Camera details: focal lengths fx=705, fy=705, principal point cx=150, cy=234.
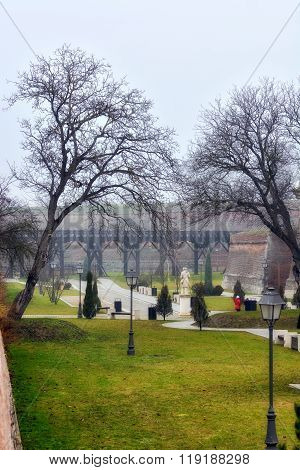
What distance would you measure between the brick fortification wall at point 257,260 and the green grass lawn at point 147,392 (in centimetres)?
1914

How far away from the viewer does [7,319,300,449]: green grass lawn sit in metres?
8.72

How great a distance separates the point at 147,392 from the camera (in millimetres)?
11797

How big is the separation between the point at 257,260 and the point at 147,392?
92.0ft

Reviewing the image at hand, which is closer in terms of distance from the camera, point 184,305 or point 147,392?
point 147,392

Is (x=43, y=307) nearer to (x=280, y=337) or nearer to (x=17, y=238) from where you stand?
(x=17, y=238)

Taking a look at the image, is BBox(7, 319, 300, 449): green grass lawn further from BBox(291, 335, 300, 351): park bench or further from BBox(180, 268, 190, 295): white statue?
BBox(180, 268, 190, 295): white statue

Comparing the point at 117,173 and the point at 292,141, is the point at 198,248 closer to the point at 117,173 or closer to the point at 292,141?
the point at 292,141

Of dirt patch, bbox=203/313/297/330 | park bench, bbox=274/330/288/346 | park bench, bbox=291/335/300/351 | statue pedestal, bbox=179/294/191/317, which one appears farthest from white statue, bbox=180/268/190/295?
park bench, bbox=291/335/300/351

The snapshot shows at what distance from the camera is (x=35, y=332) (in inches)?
750

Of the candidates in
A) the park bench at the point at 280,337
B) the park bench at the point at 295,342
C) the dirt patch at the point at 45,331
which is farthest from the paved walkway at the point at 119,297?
the park bench at the point at 295,342

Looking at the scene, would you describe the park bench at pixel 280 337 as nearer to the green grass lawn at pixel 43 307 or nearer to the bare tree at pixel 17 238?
the bare tree at pixel 17 238

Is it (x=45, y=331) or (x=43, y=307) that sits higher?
(x=45, y=331)

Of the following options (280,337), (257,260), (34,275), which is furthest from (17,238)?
(257,260)

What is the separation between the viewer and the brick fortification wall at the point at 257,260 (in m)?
38.7
